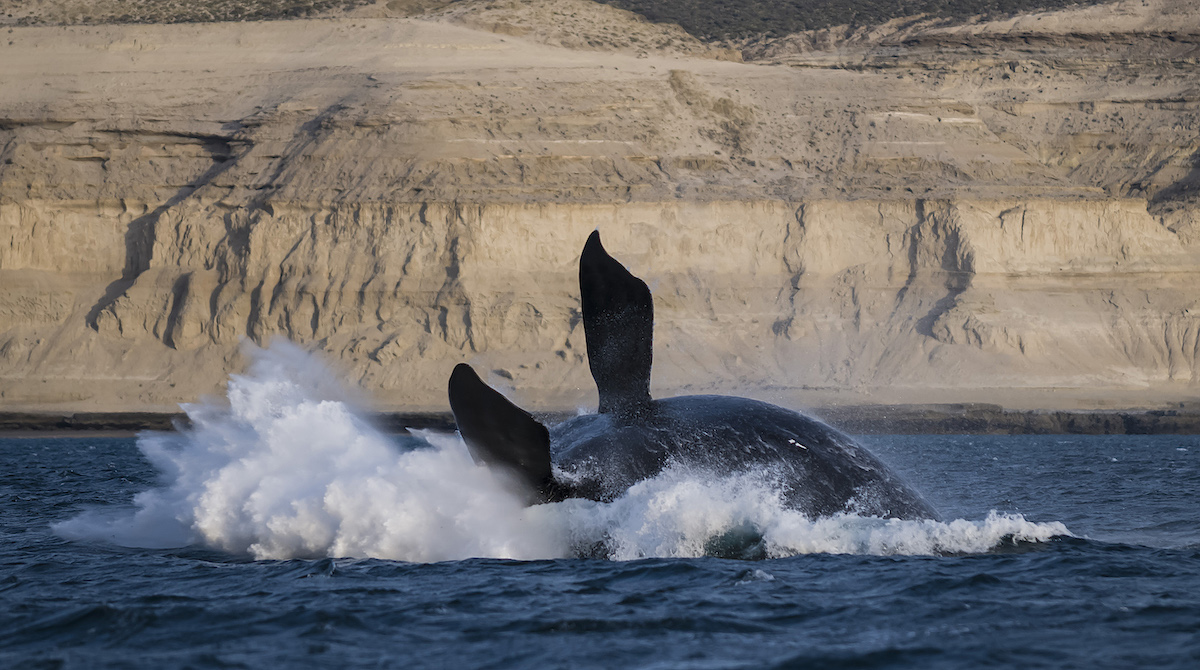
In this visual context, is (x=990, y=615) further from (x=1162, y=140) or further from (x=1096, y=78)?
(x=1096, y=78)

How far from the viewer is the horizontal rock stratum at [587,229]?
48938 millimetres

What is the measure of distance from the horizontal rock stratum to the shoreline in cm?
176

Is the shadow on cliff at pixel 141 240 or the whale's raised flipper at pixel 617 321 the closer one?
the whale's raised flipper at pixel 617 321

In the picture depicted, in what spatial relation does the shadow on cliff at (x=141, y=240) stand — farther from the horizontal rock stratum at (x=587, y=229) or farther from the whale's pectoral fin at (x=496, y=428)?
the whale's pectoral fin at (x=496, y=428)

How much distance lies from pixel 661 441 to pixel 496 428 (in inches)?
74.4

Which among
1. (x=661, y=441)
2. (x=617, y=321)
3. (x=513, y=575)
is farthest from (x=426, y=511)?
(x=617, y=321)

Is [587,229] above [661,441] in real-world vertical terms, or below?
below

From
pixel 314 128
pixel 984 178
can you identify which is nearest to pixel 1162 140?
pixel 984 178

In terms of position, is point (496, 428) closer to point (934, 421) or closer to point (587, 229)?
point (934, 421)

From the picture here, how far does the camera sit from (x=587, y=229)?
51.3 metres

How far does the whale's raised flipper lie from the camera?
31.5 ft

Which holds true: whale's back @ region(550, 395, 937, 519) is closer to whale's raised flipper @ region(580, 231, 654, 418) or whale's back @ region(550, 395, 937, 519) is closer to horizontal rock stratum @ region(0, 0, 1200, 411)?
whale's raised flipper @ region(580, 231, 654, 418)

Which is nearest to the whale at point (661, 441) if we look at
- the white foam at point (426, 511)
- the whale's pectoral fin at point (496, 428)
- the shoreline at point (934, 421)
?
the white foam at point (426, 511)

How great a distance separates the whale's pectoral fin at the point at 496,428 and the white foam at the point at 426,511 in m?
0.47
